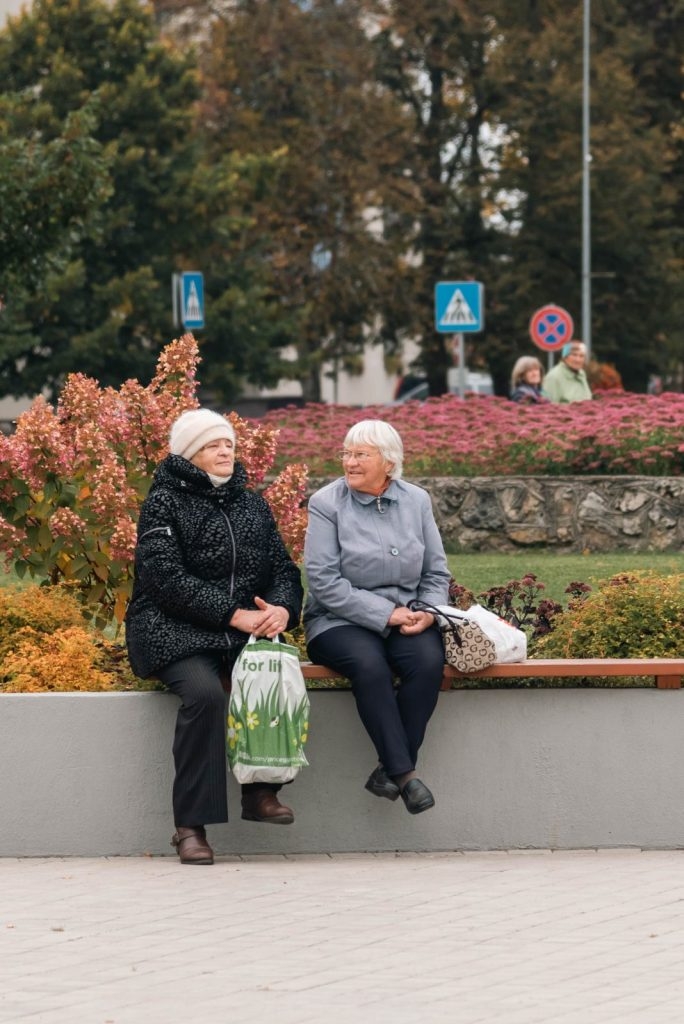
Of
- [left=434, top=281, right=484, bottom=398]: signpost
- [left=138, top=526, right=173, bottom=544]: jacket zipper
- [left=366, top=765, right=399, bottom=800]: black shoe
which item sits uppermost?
[left=434, top=281, right=484, bottom=398]: signpost

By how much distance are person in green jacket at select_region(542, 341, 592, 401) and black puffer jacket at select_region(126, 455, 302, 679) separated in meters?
12.4

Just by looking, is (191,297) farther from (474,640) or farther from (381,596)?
(474,640)

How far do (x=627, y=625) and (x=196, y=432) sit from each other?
1706 millimetres

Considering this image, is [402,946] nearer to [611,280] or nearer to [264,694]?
[264,694]

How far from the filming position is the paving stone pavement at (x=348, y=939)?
550 centimetres

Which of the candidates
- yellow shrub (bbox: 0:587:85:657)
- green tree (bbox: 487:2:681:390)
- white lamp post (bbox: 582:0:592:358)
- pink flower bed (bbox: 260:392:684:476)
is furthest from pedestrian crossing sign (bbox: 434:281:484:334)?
green tree (bbox: 487:2:681:390)

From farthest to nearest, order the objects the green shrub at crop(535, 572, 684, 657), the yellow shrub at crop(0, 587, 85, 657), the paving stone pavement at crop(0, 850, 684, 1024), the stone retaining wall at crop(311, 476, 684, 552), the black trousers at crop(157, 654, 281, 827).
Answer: the stone retaining wall at crop(311, 476, 684, 552), the yellow shrub at crop(0, 587, 85, 657), the green shrub at crop(535, 572, 684, 657), the black trousers at crop(157, 654, 281, 827), the paving stone pavement at crop(0, 850, 684, 1024)

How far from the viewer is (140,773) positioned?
25.5 ft

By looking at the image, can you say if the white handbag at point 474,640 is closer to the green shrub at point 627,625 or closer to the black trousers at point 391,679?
the black trousers at point 391,679

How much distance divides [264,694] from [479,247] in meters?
40.9

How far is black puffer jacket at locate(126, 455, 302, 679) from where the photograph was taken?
7656 mm

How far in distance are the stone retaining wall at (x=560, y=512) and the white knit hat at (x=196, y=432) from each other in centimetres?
896

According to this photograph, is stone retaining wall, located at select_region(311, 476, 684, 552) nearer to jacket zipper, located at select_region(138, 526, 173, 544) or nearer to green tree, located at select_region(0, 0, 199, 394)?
jacket zipper, located at select_region(138, 526, 173, 544)

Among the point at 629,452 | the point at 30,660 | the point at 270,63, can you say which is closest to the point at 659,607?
the point at 30,660
